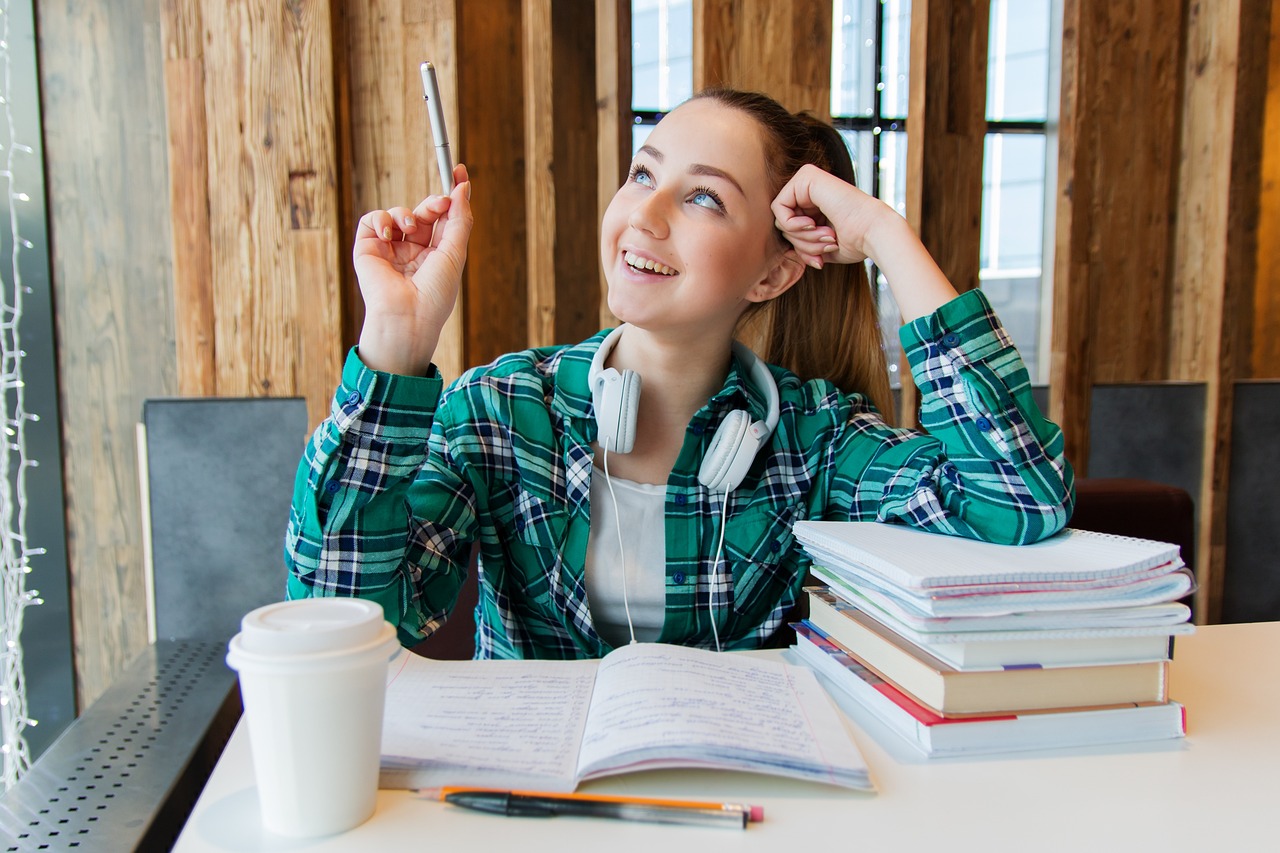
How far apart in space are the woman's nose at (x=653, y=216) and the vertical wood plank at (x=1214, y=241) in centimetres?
254

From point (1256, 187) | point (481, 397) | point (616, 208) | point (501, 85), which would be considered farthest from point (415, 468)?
point (1256, 187)

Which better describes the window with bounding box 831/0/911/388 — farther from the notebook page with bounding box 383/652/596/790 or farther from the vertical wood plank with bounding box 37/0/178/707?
the notebook page with bounding box 383/652/596/790

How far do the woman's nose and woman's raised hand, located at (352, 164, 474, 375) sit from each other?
0.77 feet

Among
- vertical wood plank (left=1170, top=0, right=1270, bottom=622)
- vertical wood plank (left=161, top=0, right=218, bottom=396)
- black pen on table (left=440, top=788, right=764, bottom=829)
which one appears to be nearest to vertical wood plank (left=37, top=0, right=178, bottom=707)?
vertical wood plank (left=161, top=0, right=218, bottom=396)

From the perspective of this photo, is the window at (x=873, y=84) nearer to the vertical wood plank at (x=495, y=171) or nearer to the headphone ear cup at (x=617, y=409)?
the vertical wood plank at (x=495, y=171)

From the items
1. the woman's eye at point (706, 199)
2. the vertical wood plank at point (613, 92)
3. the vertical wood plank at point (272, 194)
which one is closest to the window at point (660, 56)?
the vertical wood plank at point (613, 92)

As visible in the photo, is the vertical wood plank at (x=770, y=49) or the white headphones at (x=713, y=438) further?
the vertical wood plank at (x=770, y=49)

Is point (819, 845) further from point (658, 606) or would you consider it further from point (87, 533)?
point (87, 533)

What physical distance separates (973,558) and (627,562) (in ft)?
1.73

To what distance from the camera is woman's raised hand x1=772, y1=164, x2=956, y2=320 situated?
1144 mm

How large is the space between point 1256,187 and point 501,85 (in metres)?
3.09

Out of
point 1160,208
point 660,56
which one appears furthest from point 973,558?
point 1160,208

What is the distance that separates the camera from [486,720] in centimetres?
69

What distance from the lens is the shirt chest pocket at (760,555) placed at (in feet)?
3.98
